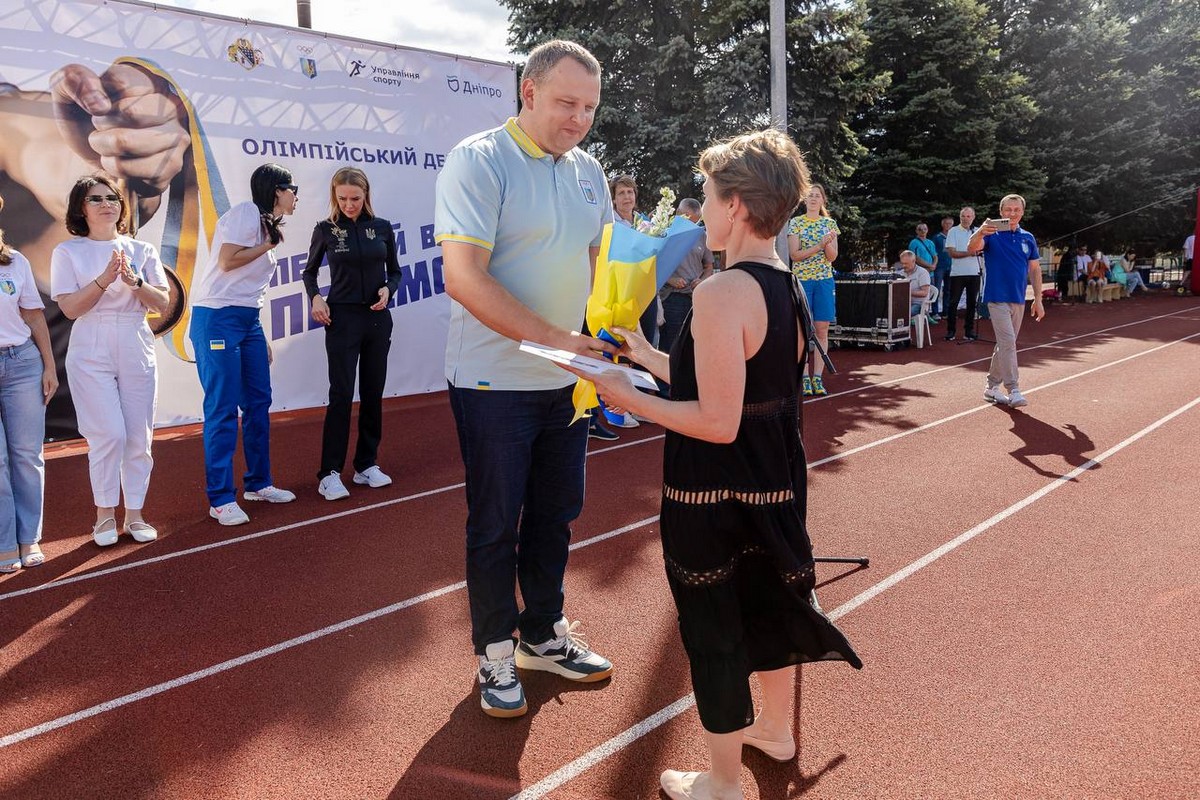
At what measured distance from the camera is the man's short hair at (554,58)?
2.82 meters

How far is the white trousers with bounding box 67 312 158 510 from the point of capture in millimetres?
4996

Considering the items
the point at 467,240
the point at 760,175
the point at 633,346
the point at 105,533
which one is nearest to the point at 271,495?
the point at 105,533

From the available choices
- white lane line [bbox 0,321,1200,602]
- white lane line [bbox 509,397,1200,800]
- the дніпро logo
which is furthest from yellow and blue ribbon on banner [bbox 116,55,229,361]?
white lane line [bbox 509,397,1200,800]

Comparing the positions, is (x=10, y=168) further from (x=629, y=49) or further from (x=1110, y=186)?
(x=1110, y=186)

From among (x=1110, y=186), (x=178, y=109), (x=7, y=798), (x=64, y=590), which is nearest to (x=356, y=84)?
(x=178, y=109)

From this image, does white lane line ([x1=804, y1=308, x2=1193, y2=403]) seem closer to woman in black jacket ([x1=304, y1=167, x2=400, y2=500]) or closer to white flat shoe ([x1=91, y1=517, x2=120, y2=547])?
woman in black jacket ([x1=304, y1=167, x2=400, y2=500])

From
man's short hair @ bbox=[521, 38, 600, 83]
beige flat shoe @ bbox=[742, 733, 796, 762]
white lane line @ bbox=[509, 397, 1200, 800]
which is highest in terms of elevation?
man's short hair @ bbox=[521, 38, 600, 83]

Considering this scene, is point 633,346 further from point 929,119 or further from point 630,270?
point 929,119

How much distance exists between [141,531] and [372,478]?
1.64 metres

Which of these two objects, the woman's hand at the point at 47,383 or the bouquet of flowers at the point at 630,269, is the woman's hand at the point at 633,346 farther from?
the woman's hand at the point at 47,383

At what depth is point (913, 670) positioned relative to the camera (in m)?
3.44

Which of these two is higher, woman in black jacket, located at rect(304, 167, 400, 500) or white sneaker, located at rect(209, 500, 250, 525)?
woman in black jacket, located at rect(304, 167, 400, 500)

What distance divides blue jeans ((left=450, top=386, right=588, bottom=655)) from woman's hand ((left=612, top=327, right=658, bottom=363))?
534 mm

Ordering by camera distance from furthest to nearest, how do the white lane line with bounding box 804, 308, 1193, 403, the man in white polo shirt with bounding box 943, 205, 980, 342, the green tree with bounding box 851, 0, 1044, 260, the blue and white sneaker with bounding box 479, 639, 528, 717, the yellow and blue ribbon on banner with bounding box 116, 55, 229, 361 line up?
the green tree with bounding box 851, 0, 1044, 260
the man in white polo shirt with bounding box 943, 205, 980, 342
the white lane line with bounding box 804, 308, 1193, 403
the yellow and blue ribbon on banner with bounding box 116, 55, 229, 361
the blue and white sneaker with bounding box 479, 639, 528, 717
